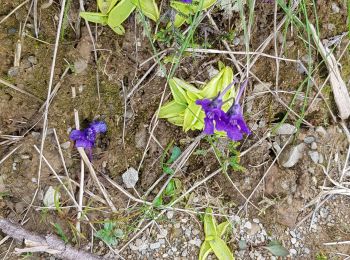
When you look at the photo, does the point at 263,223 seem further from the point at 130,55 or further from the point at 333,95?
the point at 130,55

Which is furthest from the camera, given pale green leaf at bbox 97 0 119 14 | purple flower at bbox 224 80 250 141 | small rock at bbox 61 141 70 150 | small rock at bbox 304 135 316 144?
small rock at bbox 304 135 316 144

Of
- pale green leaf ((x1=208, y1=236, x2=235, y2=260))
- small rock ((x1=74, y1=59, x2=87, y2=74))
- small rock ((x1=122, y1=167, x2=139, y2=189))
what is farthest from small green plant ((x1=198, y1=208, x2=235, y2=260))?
small rock ((x1=74, y1=59, x2=87, y2=74))

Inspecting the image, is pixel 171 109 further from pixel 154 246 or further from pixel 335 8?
pixel 335 8

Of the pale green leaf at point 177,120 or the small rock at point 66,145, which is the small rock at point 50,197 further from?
the pale green leaf at point 177,120

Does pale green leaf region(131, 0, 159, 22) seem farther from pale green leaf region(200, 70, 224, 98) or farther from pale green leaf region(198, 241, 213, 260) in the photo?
pale green leaf region(198, 241, 213, 260)

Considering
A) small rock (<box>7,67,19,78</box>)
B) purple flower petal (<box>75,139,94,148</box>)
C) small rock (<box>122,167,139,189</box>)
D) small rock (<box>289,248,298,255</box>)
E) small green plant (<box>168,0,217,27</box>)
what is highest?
small green plant (<box>168,0,217,27</box>)

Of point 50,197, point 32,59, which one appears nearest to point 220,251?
point 50,197
